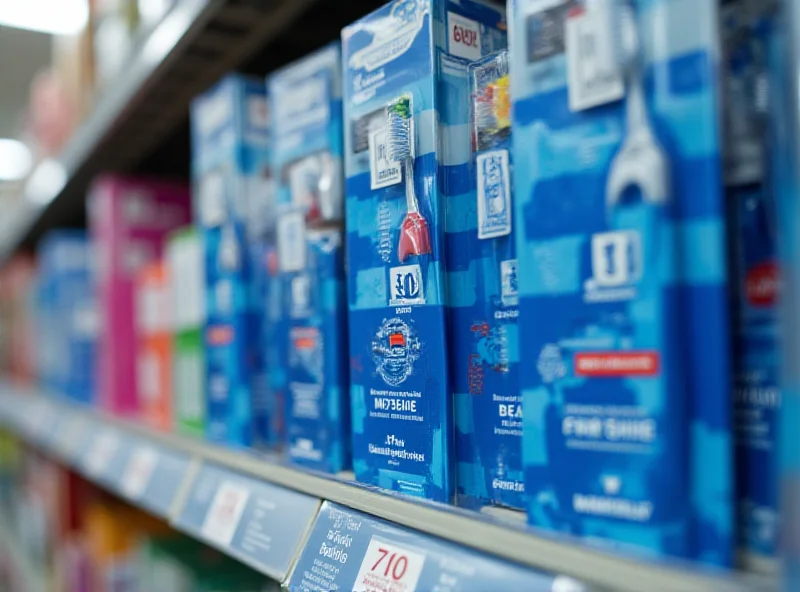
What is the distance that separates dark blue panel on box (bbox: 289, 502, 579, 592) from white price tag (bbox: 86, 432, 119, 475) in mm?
802

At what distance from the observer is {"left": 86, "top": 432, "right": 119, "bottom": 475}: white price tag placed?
1.34 meters

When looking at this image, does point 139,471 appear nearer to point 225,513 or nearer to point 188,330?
point 188,330

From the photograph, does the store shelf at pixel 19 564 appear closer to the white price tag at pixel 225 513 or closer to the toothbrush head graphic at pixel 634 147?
the white price tag at pixel 225 513

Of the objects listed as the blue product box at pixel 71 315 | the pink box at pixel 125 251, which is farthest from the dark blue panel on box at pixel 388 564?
the blue product box at pixel 71 315

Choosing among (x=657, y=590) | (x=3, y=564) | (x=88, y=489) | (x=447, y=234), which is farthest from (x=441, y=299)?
(x=3, y=564)

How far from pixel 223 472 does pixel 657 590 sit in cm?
65

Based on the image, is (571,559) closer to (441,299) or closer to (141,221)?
(441,299)

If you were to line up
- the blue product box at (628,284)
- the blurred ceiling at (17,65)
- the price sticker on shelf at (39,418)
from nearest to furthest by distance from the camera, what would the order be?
the blue product box at (628,284) < the price sticker on shelf at (39,418) < the blurred ceiling at (17,65)

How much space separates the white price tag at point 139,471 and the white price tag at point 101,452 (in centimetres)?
13

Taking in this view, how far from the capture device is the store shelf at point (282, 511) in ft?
1.38

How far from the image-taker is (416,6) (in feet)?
2.10

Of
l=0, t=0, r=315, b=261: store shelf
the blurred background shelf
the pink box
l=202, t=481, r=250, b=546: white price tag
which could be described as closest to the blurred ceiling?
l=0, t=0, r=315, b=261: store shelf

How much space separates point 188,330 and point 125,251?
0.46 m

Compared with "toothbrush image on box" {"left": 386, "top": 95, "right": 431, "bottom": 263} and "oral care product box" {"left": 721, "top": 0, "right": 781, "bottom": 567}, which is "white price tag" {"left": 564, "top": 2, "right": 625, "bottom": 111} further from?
"toothbrush image on box" {"left": 386, "top": 95, "right": 431, "bottom": 263}
